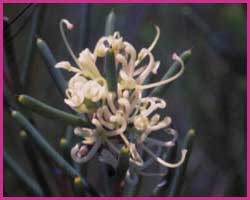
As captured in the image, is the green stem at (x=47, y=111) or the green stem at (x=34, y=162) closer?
the green stem at (x=47, y=111)

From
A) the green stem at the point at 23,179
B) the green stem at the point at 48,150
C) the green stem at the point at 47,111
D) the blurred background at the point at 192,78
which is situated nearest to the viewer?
the green stem at the point at 47,111

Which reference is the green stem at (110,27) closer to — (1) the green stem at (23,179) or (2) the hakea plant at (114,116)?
(2) the hakea plant at (114,116)

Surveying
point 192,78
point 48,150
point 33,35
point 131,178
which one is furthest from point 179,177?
point 192,78

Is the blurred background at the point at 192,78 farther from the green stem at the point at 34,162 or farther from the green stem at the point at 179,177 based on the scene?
the green stem at the point at 179,177

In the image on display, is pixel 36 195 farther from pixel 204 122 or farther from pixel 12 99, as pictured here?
pixel 204 122

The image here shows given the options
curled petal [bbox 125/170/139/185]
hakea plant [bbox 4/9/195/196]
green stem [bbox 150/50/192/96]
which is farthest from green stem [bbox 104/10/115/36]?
curled petal [bbox 125/170/139/185]

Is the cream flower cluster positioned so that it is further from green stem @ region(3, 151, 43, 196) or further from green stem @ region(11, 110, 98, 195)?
green stem @ region(3, 151, 43, 196)

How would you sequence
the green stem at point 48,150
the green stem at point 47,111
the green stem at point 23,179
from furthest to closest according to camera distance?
the green stem at point 23,179, the green stem at point 48,150, the green stem at point 47,111

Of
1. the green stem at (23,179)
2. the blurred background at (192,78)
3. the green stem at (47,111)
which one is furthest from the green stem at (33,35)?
the green stem at (47,111)

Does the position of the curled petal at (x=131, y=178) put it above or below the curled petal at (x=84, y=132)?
below
